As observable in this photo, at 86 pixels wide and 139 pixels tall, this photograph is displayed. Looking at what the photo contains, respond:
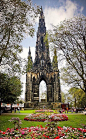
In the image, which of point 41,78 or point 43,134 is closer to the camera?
point 43,134

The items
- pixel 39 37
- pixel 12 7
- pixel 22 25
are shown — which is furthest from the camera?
pixel 39 37

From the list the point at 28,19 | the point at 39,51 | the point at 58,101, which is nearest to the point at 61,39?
the point at 28,19

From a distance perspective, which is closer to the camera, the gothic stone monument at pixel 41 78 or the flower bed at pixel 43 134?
the flower bed at pixel 43 134

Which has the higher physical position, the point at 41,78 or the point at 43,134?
the point at 41,78

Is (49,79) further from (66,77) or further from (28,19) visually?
(28,19)

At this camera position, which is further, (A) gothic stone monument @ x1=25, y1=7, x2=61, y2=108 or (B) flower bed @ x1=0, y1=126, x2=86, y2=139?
(A) gothic stone monument @ x1=25, y1=7, x2=61, y2=108

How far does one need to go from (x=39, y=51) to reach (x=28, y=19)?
35.0 meters

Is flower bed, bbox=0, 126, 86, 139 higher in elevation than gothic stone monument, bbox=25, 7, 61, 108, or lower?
lower

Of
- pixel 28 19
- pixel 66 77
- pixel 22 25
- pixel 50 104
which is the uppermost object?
pixel 28 19

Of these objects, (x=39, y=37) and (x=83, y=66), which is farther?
(x=39, y=37)

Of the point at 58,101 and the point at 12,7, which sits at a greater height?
the point at 12,7

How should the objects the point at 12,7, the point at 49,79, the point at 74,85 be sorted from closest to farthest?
the point at 12,7
the point at 74,85
the point at 49,79

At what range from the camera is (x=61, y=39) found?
1423cm

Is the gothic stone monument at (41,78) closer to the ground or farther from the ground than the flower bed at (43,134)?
farther from the ground
